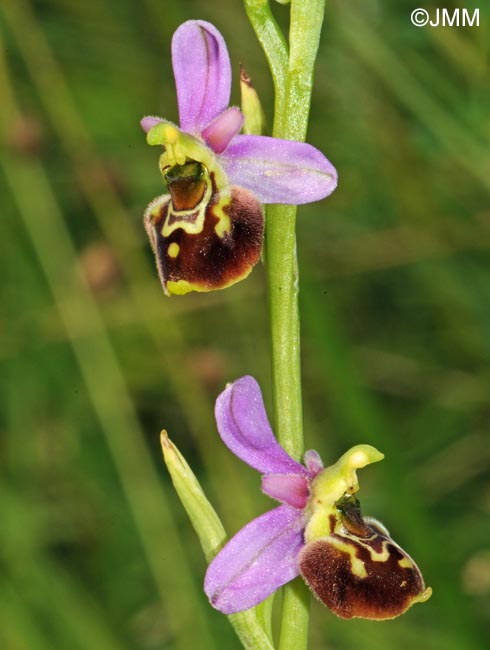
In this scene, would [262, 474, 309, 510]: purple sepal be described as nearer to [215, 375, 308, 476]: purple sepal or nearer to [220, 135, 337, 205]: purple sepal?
[215, 375, 308, 476]: purple sepal

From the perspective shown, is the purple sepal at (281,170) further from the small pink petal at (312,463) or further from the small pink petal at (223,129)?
the small pink petal at (312,463)

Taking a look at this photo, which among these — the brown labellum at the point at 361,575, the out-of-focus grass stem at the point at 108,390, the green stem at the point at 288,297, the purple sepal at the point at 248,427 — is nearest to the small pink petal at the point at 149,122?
the green stem at the point at 288,297

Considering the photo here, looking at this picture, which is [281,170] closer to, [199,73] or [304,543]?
[199,73]

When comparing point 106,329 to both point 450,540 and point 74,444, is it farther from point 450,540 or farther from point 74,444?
point 450,540

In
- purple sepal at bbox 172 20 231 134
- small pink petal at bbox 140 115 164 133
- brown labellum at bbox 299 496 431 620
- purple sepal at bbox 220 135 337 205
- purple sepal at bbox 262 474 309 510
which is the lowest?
brown labellum at bbox 299 496 431 620

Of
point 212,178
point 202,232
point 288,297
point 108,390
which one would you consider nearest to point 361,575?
point 288,297

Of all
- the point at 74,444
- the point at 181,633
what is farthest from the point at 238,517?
the point at 74,444

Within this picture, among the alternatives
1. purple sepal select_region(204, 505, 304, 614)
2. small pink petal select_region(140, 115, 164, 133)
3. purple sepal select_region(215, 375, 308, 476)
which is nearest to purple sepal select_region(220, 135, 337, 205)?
small pink petal select_region(140, 115, 164, 133)
